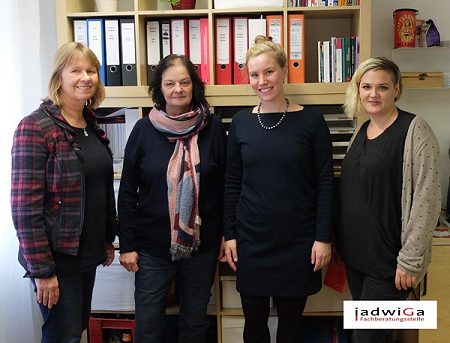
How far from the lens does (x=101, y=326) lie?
2336mm

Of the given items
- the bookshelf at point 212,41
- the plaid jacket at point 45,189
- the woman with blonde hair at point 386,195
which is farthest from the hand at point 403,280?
the plaid jacket at point 45,189

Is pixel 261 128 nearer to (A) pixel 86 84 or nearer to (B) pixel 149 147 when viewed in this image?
(B) pixel 149 147

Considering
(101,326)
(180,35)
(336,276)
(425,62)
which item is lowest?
(101,326)

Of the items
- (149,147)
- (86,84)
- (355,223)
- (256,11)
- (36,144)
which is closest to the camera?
(36,144)

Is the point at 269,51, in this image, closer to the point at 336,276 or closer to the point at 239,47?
the point at 239,47

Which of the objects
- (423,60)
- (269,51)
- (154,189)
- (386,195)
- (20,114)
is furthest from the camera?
(423,60)

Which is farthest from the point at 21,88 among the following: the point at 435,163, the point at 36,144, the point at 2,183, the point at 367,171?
the point at 435,163

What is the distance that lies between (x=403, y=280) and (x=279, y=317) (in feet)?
1.63

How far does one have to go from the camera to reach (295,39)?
2146 mm

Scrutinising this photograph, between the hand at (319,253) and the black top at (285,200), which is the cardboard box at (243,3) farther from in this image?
the hand at (319,253)

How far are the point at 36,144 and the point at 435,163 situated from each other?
1276mm

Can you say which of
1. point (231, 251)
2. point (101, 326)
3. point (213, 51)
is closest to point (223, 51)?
point (213, 51)

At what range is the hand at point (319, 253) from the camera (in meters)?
1.76

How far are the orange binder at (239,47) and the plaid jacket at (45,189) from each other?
0.88m
